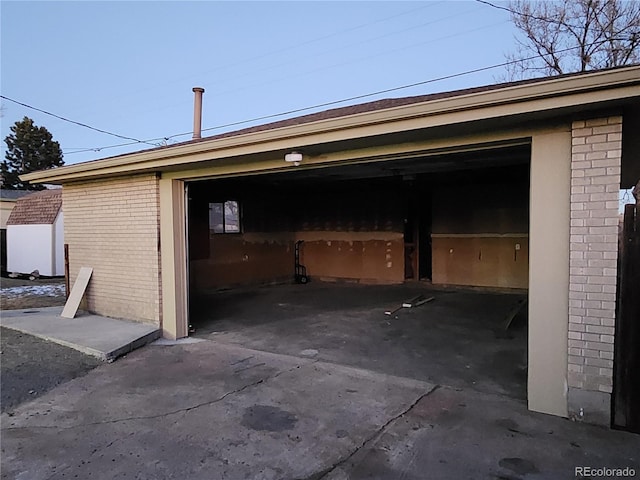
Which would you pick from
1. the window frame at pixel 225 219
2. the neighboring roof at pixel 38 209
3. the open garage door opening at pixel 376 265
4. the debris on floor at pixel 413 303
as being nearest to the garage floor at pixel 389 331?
the open garage door opening at pixel 376 265

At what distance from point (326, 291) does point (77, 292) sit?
612 centimetres

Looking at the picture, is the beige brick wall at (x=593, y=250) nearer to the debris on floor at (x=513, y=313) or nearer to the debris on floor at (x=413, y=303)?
the debris on floor at (x=513, y=313)

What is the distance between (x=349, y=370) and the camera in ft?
15.0

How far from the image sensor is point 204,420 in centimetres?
332

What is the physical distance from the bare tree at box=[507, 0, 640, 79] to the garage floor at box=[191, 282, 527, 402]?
29.1ft

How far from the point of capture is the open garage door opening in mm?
5531

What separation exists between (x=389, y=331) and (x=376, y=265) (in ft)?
21.1

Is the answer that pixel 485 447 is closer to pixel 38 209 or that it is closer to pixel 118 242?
pixel 118 242

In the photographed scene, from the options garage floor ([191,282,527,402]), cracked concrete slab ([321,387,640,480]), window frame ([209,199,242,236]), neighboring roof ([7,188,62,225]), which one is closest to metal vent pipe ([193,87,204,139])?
window frame ([209,199,242,236])

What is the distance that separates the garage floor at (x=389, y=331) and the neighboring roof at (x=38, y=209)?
7.90 metres

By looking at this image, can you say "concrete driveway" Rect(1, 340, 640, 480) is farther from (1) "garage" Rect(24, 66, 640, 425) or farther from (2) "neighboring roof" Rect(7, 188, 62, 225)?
(2) "neighboring roof" Rect(7, 188, 62, 225)

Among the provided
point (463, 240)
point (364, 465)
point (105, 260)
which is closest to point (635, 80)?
point (364, 465)

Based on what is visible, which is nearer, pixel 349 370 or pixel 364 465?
pixel 364 465

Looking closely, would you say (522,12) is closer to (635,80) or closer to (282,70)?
(282,70)
